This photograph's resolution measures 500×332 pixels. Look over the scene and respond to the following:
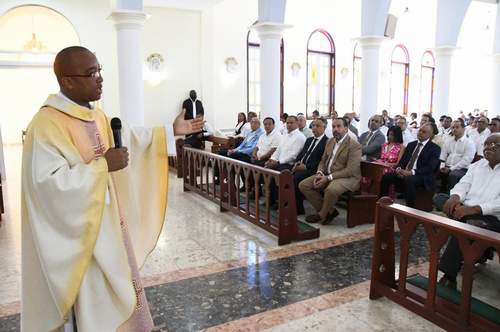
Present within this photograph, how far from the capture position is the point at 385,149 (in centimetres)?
635

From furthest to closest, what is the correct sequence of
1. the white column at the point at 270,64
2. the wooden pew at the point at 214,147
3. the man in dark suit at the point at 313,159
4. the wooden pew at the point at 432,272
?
the wooden pew at the point at 214,147 < the white column at the point at 270,64 < the man in dark suit at the point at 313,159 < the wooden pew at the point at 432,272

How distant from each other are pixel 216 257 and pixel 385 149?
11.2ft

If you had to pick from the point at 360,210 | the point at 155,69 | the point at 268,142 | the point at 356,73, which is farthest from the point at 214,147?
the point at 356,73

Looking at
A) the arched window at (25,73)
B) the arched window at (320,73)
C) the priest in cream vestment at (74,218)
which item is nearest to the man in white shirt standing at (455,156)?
the priest in cream vestment at (74,218)

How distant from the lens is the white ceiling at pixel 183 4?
1020 cm

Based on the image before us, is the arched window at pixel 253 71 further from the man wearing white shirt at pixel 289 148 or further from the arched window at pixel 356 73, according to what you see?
the man wearing white shirt at pixel 289 148

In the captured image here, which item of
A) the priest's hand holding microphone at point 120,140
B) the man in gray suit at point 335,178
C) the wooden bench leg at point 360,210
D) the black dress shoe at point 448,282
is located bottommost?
the black dress shoe at point 448,282

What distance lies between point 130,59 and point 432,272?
588cm

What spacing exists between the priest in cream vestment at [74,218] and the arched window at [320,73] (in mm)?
11883

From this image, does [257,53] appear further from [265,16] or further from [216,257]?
[216,257]

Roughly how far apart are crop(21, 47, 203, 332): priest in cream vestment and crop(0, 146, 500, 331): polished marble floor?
0.96m

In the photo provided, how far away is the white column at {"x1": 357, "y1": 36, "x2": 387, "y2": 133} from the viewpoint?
8820 mm

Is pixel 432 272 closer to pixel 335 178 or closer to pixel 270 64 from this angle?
pixel 335 178

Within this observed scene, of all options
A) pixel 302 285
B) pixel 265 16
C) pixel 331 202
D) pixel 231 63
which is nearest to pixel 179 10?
pixel 231 63
